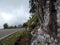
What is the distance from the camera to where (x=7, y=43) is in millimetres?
10312

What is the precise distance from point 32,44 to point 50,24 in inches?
43.3

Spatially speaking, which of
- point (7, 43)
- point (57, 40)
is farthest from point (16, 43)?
point (57, 40)

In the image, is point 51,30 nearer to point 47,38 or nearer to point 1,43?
point 47,38

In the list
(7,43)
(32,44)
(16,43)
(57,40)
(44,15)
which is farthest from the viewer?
(7,43)

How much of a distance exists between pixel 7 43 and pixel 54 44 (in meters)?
4.11

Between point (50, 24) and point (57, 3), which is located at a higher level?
point (57, 3)

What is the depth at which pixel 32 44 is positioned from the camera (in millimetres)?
7527

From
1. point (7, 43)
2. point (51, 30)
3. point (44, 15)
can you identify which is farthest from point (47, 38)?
point (7, 43)

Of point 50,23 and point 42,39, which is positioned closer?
point 50,23

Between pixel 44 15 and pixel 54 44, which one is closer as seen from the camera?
pixel 54 44

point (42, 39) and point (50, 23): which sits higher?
point (50, 23)

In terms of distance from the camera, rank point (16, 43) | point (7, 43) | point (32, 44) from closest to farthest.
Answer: point (32, 44) < point (16, 43) < point (7, 43)

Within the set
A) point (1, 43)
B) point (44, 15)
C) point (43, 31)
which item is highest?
point (44, 15)

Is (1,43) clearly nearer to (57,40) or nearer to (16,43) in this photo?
(16,43)
